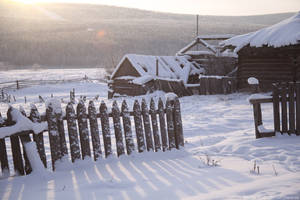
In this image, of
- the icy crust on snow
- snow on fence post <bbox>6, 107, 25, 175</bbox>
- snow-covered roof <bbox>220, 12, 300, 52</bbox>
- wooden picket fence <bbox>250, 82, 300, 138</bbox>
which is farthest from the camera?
snow-covered roof <bbox>220, 12, 300, 52</bbox>

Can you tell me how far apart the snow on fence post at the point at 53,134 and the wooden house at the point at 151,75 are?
1246 centimetres

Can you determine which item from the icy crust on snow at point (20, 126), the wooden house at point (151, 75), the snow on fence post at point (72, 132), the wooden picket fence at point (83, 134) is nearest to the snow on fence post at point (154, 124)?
the wooden picket fence at point (83, 134)

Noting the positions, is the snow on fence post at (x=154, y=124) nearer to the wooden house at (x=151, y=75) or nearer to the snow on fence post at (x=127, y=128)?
the snow on fence post at (x=127, y=128)

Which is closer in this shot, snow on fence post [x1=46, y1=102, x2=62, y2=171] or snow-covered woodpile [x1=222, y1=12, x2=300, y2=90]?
snow on fence post [x1=46, y1=102, x2=62, y2=171]

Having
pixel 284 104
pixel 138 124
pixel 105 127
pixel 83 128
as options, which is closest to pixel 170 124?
pixel 138 124

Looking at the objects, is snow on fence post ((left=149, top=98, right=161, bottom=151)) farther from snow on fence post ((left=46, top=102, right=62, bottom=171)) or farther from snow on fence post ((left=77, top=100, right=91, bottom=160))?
snow on fence post ((left=46, top=102, right=62, bottom=171))

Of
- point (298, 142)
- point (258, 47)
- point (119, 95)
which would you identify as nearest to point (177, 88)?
point (119, 95)

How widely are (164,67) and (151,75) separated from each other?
198cm

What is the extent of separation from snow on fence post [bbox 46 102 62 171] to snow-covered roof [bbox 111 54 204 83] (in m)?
13.5

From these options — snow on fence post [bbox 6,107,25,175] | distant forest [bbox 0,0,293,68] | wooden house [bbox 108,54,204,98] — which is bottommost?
snow on fence post [bbox 6,107,25,175]

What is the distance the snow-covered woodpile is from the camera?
13.5 m

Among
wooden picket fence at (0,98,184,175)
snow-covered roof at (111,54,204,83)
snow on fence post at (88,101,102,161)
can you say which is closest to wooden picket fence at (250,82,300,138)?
wooden picket fence at (0,98,184,175)

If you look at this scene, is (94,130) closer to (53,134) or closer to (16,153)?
(53,134)

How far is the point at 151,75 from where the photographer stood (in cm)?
1752
